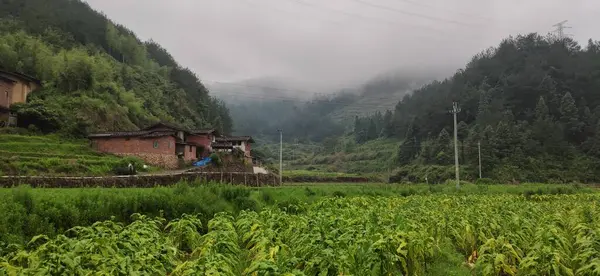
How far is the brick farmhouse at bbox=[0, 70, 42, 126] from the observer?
124 ft

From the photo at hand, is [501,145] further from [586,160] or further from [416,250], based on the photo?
[416,250]

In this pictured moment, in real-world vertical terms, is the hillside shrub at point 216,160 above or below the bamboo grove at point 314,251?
above

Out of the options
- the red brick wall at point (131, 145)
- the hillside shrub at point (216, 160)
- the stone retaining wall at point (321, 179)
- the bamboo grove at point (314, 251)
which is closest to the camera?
the bamboo grove at point (314, 251)

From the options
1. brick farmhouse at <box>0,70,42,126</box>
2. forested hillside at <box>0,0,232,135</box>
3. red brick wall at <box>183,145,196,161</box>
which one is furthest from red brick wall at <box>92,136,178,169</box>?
brick farmhouse at <box>0,70,42,126</box>

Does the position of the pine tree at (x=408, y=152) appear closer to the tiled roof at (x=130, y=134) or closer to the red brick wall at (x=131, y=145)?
the red brick wall at (x=131, y=145)

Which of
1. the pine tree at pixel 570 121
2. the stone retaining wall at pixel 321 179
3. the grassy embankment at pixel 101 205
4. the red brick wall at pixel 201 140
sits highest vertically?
the pine tree at pixel 570 121

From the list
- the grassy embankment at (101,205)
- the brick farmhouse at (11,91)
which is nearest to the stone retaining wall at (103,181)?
the grassy embankment at (101,205)

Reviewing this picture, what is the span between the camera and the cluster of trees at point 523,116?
60.4 meters

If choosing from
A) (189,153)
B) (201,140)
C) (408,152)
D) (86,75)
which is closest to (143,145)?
(189,153)

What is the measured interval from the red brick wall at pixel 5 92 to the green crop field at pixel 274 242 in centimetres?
3301

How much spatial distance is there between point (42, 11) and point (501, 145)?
84.6 m

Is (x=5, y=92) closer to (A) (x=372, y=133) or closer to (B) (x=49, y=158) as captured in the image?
(B) (x=49, y=158)

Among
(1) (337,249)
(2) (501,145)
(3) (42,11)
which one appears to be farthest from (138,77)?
(1) (337,249)

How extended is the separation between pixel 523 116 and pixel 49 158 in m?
78.1
